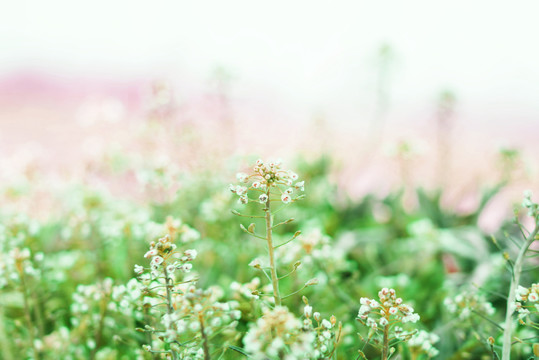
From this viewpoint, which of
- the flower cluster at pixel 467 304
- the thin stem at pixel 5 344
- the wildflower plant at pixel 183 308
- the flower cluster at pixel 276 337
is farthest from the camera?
the thin stem at pixel 5 344

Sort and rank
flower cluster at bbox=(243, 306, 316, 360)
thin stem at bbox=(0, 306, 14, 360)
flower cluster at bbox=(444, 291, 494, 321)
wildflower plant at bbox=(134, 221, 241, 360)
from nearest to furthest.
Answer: flower cluster at bbox=(243, 306, 316, 360)
wildflower plant at bbox=(134, 221, 241, 360)
flower cluster at bbox=(444, 291, 494, 321)
thin stem at bbox=(0, 306, 14, 360)

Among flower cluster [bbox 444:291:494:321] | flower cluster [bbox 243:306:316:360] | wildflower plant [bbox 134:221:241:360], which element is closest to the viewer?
A: flower cluster [bbox 243:306:316:360]

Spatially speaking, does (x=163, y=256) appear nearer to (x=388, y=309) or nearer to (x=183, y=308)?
(x=183, y=308)

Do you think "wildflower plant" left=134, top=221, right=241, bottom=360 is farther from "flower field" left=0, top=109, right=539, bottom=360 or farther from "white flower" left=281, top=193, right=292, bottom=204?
"white flower" left=281, top=193, right=292, bottom=204

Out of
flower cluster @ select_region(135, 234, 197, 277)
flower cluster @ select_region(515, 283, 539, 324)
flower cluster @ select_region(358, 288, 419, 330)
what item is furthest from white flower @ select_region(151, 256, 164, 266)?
flower cluster @ select_region(515, 283, 539, 324)

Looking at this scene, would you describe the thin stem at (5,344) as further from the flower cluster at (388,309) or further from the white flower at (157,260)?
the flower cluster at (388,309)

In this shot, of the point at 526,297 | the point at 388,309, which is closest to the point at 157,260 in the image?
the point at 388,309

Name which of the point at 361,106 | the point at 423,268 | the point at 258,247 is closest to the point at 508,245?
the point at 423,268

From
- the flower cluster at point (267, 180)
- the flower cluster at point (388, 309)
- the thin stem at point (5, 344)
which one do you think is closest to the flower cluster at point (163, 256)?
the flower cluster at point (267, 180)
